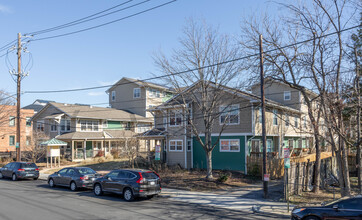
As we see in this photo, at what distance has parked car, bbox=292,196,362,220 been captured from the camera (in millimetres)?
9055

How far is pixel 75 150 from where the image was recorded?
128ft

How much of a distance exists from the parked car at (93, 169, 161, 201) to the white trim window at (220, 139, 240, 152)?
11.4 m

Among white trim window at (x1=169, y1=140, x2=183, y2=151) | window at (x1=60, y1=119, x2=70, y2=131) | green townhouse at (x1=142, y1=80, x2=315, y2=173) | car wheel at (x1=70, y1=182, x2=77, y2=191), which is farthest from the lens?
window at (x1=60, y1=119, x2=70, y2=131)

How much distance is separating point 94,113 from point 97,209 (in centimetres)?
2975

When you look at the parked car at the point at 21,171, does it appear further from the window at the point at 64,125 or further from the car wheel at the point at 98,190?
the window at the point at 64,125

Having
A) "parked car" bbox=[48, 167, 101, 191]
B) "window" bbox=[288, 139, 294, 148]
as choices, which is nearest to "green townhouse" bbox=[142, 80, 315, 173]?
"window" bbox=[288, 139, 294, 148]

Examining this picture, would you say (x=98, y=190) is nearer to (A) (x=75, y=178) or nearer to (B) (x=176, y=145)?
(A) (x=75, y=178)

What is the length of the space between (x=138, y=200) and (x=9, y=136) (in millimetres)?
40774

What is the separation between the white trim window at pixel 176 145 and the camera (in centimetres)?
2912

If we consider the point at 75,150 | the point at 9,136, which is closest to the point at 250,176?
the point at 75,150

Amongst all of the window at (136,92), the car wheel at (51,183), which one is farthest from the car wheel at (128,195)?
the window at (136,92)

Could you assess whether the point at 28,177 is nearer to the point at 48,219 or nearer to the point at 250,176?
the point at 48,219

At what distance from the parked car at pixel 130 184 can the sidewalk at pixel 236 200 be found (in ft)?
5.19

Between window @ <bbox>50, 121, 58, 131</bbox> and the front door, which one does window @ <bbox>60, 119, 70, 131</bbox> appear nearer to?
window @ <bbox>50, 121, 58, 131</bbox>
